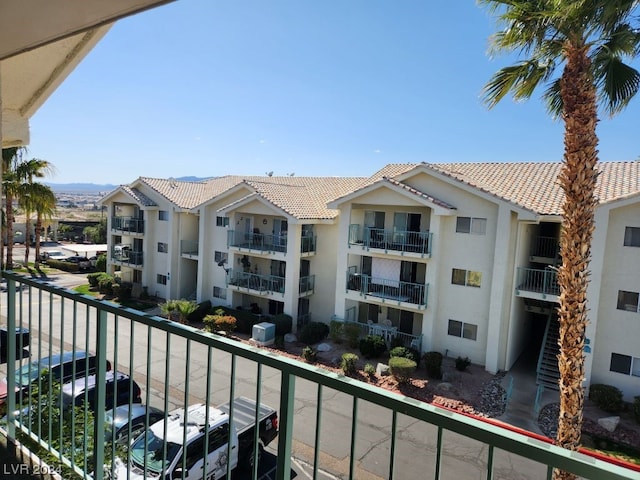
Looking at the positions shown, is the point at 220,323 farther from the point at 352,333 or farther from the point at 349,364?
A: the point at 349,364

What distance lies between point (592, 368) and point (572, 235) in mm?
10312

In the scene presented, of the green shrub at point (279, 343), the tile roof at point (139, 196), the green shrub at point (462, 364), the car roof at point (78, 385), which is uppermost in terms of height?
the tile roof at point (139, 196)

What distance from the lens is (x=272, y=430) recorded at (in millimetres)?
9883

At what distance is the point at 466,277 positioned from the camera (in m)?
20.8

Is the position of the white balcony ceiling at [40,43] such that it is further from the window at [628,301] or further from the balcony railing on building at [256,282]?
the balcony railing on building at [256,282]

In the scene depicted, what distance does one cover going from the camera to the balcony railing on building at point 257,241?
2632 centimetres

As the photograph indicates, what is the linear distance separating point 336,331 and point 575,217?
14213 mm

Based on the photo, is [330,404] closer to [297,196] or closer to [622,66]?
[622,66]

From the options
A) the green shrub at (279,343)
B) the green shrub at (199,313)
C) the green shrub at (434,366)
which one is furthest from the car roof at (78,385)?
the green shrub at (199,313)

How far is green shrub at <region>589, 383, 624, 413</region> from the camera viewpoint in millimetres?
16516

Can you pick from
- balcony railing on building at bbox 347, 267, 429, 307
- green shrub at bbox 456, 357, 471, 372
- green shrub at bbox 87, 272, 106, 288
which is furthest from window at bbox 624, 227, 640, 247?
green shrub at bbox 87, 272, 106, 288

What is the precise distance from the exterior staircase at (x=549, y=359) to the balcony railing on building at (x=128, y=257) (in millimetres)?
27608

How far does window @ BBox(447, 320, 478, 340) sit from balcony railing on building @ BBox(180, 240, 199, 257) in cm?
1894

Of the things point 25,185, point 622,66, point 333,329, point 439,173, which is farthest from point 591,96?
point 25,185
